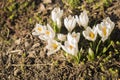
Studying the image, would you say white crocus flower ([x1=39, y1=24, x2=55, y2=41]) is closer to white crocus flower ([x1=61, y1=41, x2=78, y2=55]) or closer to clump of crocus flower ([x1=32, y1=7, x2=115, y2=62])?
clump of crocus flower ([x1=32, y1=7, x2=115, y2=62])

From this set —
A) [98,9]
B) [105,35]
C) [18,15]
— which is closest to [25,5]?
[18,15]

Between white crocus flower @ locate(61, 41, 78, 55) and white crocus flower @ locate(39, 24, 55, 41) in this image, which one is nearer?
white crocus flower @ locate(61, 41, 78, 55)

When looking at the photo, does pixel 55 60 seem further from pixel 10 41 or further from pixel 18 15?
pixel 18 15

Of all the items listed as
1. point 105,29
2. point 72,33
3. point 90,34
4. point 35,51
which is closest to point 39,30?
point 35,51

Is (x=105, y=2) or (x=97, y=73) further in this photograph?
(x=105, y=2)

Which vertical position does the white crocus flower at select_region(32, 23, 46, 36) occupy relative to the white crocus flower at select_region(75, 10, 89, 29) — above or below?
below

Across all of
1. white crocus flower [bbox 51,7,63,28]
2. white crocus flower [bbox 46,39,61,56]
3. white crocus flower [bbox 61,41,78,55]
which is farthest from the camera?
white crocus flower [bbox 51,7,63,28]

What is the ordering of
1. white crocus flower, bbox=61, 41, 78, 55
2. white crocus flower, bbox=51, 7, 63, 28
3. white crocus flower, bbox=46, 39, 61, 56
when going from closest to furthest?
white crocus flower, bbox=61, 41, 78, 55
white crocus flower, bbox=46, 39, 61, 56
white crocus flower, bbox=51, 7, 63, 28

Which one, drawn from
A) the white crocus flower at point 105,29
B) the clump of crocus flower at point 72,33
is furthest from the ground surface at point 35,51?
the white crocus flower at point 105,29

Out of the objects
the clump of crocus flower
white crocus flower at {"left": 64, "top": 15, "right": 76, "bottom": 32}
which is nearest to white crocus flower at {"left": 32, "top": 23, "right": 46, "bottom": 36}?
the clump of crocus flower
